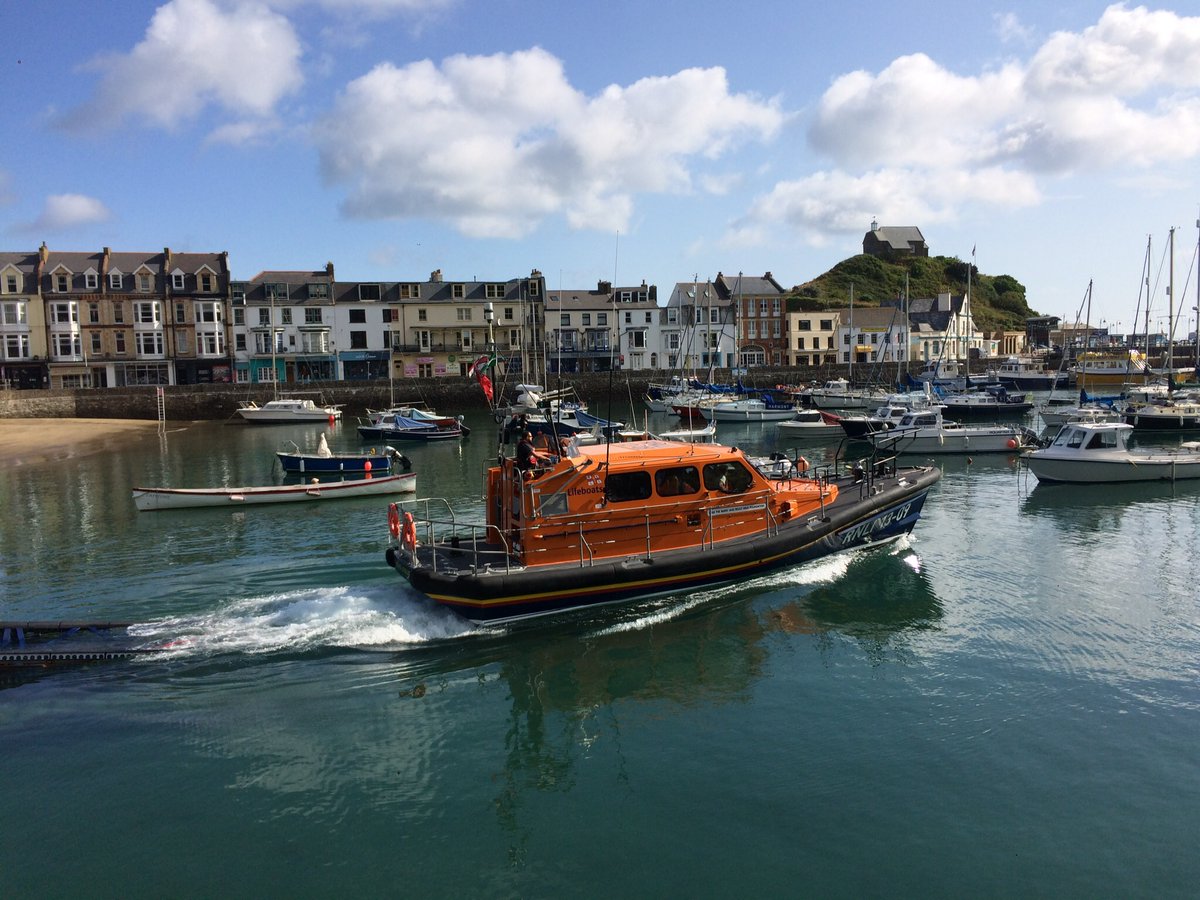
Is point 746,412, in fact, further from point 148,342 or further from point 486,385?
point 148,342

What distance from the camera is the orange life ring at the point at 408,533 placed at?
14000 millimetres

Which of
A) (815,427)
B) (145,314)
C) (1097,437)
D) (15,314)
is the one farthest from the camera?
(145,314)

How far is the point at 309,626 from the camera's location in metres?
13.5

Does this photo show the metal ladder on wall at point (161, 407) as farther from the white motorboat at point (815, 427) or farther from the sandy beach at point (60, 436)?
the white motorboat at point (815, 427)

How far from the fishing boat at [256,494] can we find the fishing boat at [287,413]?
32631 millimetres

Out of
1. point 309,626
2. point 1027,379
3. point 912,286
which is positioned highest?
point 912,286

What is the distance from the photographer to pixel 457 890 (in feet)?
25.6

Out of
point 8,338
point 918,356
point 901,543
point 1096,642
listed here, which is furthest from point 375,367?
point 1096,642

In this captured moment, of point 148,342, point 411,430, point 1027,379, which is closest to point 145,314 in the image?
point 148,342

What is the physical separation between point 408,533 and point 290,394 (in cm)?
5414

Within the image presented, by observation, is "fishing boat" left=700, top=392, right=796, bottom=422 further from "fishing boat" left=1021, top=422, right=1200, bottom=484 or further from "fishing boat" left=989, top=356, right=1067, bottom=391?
"fishing boat" left=989, top=356, right=1067, bottom=391

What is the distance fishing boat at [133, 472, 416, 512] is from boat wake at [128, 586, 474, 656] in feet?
38.0

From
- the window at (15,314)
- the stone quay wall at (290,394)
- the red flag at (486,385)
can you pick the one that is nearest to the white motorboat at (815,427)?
the stone quay wall at (290,394)

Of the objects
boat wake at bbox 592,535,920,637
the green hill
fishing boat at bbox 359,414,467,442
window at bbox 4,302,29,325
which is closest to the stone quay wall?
fishing boat at bbox 359,414,467,442
